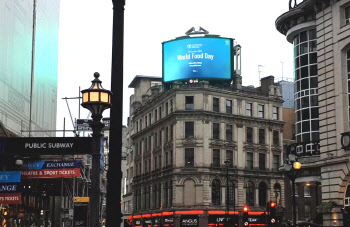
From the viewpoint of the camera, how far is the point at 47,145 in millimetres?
27297

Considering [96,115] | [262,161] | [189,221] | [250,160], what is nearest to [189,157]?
[189,221]

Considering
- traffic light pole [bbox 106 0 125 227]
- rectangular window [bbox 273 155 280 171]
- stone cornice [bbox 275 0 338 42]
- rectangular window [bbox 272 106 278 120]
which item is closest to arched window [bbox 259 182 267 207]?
rectangular window [bbox 273 155 280 171]

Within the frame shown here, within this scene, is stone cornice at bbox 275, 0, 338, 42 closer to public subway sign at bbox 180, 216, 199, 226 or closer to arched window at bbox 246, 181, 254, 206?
public subway sign at bbox 180, 216, 199, 226

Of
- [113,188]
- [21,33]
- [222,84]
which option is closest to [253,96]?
[222,84]

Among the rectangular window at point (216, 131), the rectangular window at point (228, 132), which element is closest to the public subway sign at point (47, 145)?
the rectangular window at point (216, 131)

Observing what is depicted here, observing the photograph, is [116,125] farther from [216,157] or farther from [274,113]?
[274,113]

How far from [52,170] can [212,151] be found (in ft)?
166

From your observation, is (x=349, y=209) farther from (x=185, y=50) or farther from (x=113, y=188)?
(x=185, y=50)

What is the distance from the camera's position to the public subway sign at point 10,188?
26.4 m

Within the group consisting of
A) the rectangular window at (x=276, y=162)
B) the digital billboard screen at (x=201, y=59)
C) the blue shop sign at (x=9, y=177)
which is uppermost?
the digital billboard screen at (x=201, y=59)

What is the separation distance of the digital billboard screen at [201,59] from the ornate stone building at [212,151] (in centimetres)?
157

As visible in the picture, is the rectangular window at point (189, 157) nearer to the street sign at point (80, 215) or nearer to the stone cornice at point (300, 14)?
the stone cornice at point (300, 14)

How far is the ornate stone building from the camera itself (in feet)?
261

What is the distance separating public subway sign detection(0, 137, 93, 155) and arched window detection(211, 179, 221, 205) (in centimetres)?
5416
